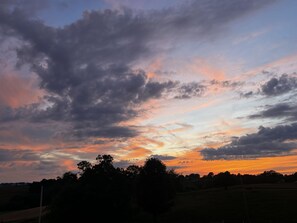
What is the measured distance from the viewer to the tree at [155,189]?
6306 centimetres

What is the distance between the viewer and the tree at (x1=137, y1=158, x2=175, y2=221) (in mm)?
63062

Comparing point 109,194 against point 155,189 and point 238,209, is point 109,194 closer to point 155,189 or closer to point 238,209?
point 155,189

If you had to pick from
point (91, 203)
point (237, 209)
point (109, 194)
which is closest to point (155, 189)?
point (109, 194)

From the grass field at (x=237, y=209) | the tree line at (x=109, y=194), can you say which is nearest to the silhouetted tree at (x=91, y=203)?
the tree line at (x=109, y=194)

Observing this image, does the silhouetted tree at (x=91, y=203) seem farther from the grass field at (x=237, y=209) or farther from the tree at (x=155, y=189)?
the grass field at (x=237, y=209)

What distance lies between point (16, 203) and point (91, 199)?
83.8 meters

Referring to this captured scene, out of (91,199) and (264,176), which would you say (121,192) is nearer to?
(91,199)

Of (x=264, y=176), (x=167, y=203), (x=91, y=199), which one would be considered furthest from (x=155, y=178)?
(x=264, y=176)

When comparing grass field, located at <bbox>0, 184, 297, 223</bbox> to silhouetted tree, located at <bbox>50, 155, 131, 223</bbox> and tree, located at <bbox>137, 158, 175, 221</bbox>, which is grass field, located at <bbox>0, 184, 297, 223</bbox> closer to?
tree, located at <bbox>137, 158, 175, 221</bbox>

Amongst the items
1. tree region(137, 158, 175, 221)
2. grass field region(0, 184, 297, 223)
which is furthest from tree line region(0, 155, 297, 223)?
grass field region(0, 184, 297, 223)

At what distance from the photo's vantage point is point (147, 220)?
7194cm

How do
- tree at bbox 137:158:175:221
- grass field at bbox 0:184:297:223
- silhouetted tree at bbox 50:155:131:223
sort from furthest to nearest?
grass field at bbox 0:184:297:223
tree at bbox 137:158:175:221
silhouetted tree at bbox 50:155:131:223

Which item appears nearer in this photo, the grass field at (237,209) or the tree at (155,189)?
the tree at (155,189)

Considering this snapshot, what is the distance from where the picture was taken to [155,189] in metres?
63.1
